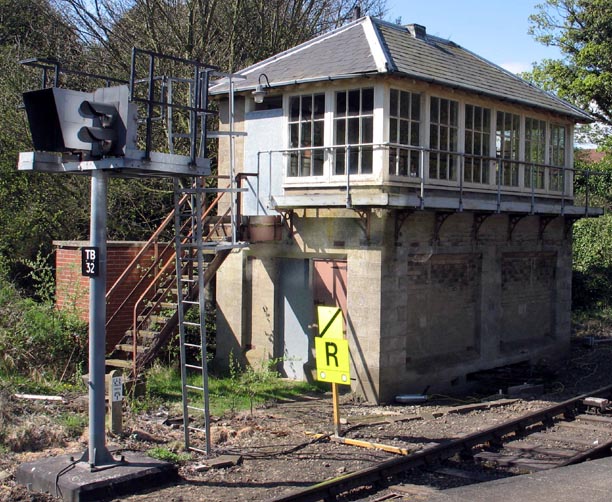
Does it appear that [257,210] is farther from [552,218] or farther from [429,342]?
[552,218]

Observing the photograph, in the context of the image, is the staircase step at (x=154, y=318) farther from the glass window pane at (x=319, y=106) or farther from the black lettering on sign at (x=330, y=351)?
the glass window pane at (x=319, y=106)

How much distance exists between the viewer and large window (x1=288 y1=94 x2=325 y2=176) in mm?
14047

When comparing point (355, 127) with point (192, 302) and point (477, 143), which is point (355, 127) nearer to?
point (477, 143)

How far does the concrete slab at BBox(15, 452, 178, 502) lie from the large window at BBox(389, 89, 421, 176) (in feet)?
22.9

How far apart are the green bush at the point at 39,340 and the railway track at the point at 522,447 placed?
6.30 metres

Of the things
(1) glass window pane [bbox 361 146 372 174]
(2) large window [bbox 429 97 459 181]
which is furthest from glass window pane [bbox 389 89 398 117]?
(2) large window [bbox 429 97 459 181]

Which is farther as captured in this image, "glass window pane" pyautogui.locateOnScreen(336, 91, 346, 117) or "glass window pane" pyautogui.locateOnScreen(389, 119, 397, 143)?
"glass window pane" pyautogui.locateOnScreen(336, 91, 346, 117)

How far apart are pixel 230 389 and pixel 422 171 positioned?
16.5 ft

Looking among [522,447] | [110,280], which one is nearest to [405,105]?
[522,447]

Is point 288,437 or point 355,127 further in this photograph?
point 355,127

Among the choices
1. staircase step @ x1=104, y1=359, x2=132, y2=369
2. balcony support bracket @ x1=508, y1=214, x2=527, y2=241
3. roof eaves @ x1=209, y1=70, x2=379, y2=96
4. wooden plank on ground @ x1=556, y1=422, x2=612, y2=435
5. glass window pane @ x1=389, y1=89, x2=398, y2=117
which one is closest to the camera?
wooden plank on ground @ x1=556, y1=422, x2=612, y2=435

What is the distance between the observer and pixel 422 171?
13.2 meters

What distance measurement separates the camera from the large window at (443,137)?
14.3 metres

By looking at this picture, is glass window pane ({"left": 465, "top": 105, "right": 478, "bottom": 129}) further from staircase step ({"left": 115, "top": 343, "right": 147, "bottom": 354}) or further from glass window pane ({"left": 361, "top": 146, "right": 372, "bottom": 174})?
staircase step ({"left": 115, "top": 343, "right": 147, "bottom": 354})
